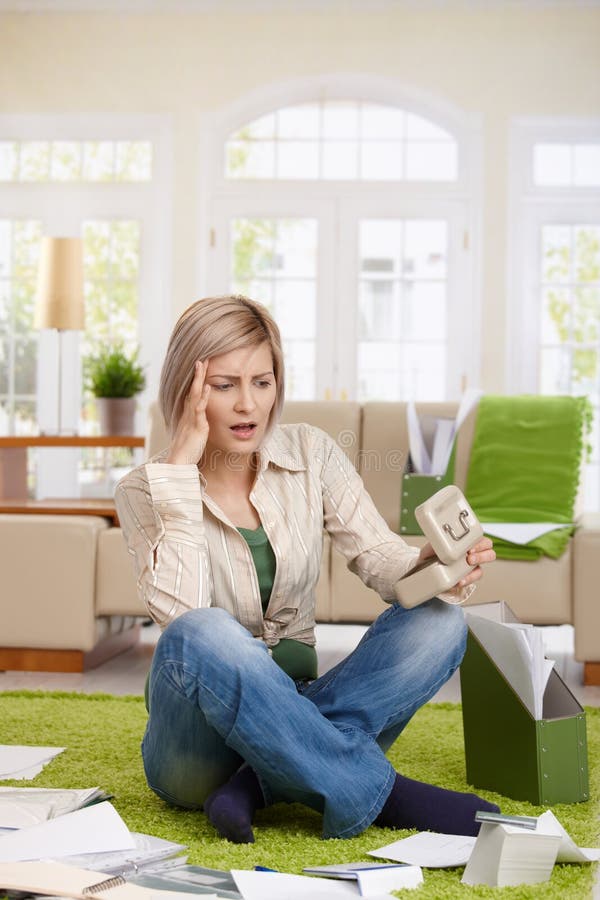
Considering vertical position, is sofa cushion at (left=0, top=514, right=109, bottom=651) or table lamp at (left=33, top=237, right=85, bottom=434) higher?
table lamp at (left=33, top=237, right=85, bottom=434)

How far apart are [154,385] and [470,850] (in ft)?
15.7

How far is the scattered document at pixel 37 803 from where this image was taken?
1.83 metres

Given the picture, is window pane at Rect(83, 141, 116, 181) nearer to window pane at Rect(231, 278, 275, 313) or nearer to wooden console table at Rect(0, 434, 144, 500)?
window pane at Rect(231, 278, 275, 313)

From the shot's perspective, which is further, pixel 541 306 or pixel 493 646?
pixel 541 306

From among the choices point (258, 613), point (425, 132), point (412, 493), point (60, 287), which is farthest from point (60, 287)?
point (258, 613)

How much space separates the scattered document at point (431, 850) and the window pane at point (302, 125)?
16.7 ft

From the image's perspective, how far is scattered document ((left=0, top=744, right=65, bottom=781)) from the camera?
7.45 ft

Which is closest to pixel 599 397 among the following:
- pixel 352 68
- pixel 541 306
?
pixel 541 306

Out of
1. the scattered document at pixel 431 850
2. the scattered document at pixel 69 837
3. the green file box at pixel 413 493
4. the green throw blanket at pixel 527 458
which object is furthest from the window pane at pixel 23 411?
the scattered document at pixel 431 850

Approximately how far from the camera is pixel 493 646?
2.13 metres

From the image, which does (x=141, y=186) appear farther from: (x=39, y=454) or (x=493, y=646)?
(x=493, y=646)

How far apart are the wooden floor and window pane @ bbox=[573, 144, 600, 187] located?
113 inches

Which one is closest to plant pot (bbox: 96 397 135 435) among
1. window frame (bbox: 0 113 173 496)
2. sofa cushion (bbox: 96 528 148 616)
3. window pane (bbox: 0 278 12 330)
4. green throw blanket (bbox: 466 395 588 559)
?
sofa cushion (bbox: 96 528 148 616)

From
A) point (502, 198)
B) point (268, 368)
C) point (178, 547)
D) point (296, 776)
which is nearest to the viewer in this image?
point (296, 776)
